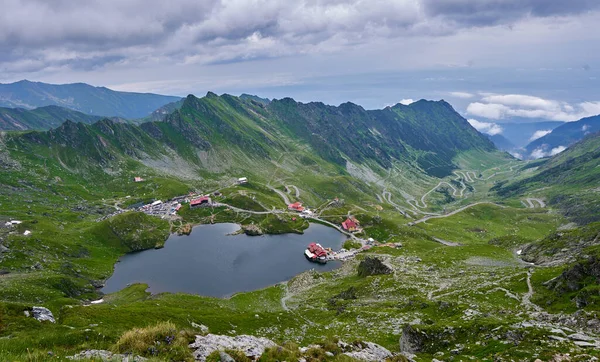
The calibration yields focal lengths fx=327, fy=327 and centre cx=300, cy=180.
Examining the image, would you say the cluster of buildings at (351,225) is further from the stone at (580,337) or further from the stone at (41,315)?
the stone at (41,315)

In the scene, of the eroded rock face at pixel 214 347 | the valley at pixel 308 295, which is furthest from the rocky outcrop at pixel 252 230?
the eroded rock face at pixel 214 347

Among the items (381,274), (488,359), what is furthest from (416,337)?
(381,274)

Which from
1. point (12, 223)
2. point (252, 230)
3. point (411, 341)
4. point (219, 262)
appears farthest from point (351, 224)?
point (12, 223)

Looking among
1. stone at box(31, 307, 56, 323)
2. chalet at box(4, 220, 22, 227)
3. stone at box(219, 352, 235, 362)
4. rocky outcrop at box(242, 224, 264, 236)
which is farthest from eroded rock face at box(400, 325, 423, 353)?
chalet at box(4, 220, 22, 227)

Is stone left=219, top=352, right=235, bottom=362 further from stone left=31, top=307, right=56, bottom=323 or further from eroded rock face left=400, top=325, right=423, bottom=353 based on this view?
eroded rock face left=400, top=325, right=423, bottom=353

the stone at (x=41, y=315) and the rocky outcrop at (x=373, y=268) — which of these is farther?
the rocky outcrop at (x=373, y=268)
